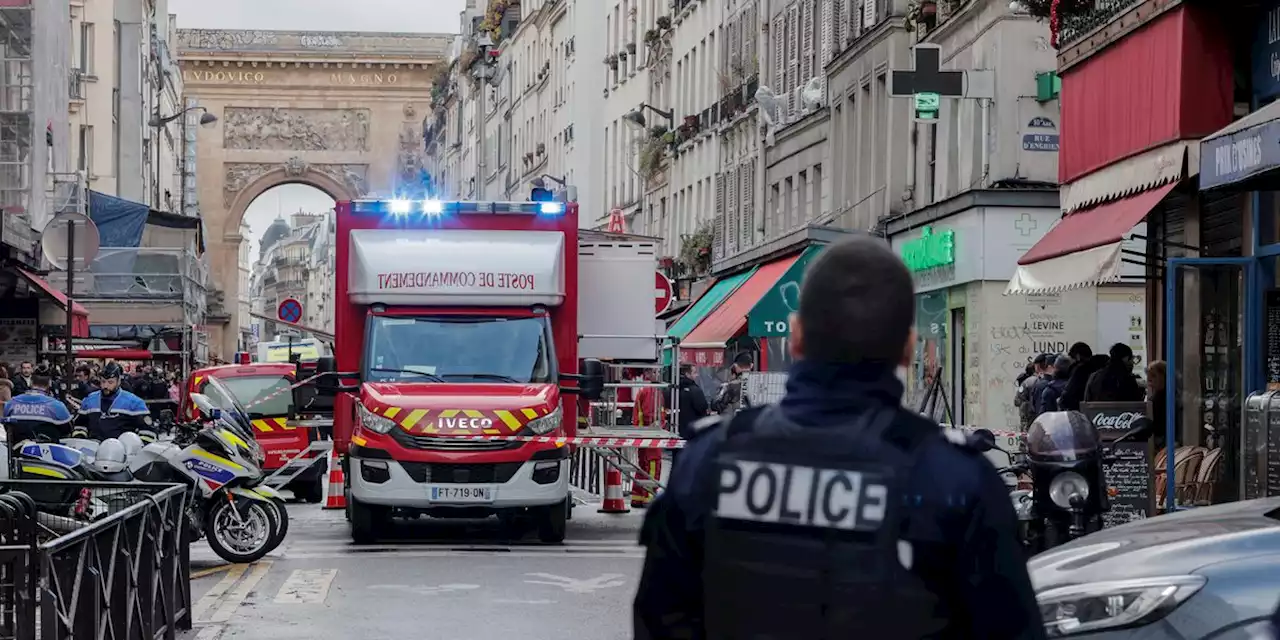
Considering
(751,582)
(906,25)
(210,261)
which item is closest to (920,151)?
(906,25)

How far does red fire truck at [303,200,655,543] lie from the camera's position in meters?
18.1

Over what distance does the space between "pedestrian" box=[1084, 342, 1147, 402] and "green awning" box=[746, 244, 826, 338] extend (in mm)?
19663

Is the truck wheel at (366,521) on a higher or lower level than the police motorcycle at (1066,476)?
lower

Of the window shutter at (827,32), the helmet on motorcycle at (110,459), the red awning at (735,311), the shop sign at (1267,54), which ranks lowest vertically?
the helmet on motorcycle at (110,459)

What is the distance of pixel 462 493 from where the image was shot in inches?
711

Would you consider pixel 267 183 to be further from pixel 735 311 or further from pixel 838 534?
pixel 838 534

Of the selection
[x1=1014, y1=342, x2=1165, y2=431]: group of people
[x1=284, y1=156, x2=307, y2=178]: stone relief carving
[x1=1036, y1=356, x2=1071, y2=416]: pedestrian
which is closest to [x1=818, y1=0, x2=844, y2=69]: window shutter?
[x1=1014, y1=342, x2=1165, y2=431]: group of people

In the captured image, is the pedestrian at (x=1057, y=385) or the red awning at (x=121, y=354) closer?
the pedestrian at (x=1057, y=385)

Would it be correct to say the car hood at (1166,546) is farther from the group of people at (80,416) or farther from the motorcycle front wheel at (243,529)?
the group of people at (80,416)

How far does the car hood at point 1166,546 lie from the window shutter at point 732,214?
40709mm

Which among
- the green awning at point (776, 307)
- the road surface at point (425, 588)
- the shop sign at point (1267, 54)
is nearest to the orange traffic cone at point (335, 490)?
the road surface at point (425, 588)

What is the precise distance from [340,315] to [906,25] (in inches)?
616

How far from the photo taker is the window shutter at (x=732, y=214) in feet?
158

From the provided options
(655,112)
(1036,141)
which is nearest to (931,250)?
(1036,141)
